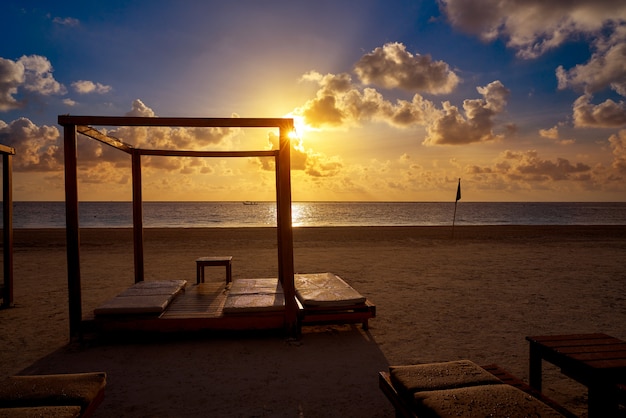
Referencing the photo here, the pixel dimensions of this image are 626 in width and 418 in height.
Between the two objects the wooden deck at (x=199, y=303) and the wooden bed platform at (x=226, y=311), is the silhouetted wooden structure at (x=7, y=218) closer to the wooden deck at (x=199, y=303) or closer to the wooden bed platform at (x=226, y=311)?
the wooden bed platform at (x=226, y=311)

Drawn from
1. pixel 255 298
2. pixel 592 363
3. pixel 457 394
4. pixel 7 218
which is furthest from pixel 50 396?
pixel 7 218

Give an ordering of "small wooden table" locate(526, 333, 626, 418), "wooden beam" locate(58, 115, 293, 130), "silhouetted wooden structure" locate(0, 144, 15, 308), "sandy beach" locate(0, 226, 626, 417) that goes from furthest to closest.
A: 1. "silhouetted wooden structure" locate(0, 144, 15, 308)
2. "wooden beam" locate(58, 115, 293, 130)
3. "sandy beach" locate(0, 226, 626, 417)
4. "small wooden table" locate(526, 333, 626, 418)

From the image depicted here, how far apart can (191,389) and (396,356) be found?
8.82 ft

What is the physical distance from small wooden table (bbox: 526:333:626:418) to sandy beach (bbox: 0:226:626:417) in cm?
86

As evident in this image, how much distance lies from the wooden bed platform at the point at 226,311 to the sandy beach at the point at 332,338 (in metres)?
0.26

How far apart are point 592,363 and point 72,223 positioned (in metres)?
6.66

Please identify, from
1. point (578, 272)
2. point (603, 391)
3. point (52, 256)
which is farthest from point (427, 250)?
point (52, 256)

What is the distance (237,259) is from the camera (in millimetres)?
14445

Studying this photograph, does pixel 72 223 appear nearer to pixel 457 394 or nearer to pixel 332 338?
pixel 332 338

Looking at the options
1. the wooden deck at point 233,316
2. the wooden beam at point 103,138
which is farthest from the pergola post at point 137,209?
the wooden deck at point 233,316

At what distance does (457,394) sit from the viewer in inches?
114

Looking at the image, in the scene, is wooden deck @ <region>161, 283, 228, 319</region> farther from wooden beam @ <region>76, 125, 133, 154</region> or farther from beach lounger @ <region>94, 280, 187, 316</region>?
wooden beam @ <region>76, 125, 133, 154</region>

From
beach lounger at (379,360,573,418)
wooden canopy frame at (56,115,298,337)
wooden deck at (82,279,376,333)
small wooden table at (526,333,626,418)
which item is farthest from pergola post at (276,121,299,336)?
small wooden table at (526,333,626,418)

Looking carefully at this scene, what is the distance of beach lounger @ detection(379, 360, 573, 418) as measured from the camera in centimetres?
268
